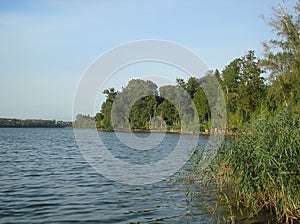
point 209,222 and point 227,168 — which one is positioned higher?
point 227,168

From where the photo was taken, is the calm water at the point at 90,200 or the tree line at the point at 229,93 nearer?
the calm water at the point at 90,200

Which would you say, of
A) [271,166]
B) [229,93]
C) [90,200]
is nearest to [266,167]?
[271,166]

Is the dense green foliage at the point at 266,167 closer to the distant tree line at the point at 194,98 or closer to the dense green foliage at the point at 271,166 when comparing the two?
the dense green foliage at the point at 271,166

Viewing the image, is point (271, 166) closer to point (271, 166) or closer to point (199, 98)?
point (271, 166)

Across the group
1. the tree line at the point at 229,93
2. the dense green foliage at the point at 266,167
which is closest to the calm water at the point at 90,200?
the dense green foliage at the point at 266,167

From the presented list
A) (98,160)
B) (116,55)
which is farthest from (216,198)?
(98,160)

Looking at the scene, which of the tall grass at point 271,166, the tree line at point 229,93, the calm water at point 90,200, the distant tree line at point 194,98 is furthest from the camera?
the distant tree line at point 194,98

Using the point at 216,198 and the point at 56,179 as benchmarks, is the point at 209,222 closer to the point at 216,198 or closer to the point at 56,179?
the point at 216,198

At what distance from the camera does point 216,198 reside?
1264 centimetres

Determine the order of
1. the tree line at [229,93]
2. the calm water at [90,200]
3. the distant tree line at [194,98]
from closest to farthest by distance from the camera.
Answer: the calm water at [90,200] < the tree line at [229,93] < the distant tree line at [194,98]

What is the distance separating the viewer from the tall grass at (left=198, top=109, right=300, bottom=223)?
906 cm

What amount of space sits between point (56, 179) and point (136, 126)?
47.7 m

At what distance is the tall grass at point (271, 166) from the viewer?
9.06 metres

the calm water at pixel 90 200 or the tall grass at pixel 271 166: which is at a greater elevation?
the tall grass at pixel 271 166
